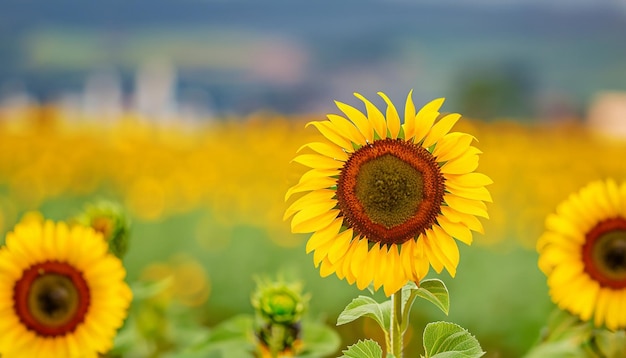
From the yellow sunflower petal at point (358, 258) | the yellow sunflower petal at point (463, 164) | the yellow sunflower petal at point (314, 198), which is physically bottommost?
the yellow sunflower petal at point (358, 258)

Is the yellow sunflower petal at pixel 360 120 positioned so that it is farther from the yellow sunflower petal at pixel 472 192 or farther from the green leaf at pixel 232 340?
the green leaf at pixel 232 340

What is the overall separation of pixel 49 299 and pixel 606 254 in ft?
1.70

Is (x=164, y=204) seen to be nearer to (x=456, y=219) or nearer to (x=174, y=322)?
(x=174, y=322)

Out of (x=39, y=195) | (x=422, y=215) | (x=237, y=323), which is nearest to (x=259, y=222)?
(x=39, y=195)

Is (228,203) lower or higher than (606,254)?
higher

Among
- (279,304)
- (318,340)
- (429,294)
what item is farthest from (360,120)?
(318,340)

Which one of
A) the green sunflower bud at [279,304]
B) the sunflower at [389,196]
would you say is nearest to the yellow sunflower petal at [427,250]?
the sunflower at [389,196]

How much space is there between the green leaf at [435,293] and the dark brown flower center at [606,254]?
28 centimetres

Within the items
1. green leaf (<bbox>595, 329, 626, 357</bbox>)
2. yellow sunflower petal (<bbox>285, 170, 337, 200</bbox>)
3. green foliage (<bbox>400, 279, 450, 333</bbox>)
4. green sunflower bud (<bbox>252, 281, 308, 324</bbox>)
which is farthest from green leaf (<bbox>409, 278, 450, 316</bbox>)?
green leaf (<bbox>595, 329, 626, 357</bbox>)

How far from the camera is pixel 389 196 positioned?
0.63 metres

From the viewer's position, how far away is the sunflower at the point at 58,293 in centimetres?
81

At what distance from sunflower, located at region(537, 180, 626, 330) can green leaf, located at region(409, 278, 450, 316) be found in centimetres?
A: 25

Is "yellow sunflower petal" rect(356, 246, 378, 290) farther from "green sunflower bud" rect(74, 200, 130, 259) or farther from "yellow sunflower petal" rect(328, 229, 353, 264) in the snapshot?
"green sunflower bud" rect(74, 200, 130, 259)

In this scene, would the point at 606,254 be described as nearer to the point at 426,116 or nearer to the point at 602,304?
the point at 602,304
